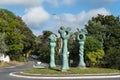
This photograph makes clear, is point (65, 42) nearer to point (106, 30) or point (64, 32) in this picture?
point (64, 32)

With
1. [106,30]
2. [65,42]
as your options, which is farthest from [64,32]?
[106,30]

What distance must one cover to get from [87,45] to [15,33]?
27399 millimetres

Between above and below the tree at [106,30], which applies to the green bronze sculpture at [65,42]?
below

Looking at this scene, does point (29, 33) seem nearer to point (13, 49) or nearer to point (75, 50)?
point (13, 49)

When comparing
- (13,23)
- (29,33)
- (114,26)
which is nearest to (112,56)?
(114,26)

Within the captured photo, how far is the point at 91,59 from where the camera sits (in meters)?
70.0

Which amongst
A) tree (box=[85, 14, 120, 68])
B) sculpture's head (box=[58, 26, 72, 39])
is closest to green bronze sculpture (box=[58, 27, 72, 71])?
sculpture's head (box=[58, 26, 72, 39])

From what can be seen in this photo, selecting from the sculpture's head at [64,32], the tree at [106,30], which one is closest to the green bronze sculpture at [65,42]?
the sculpture's head at [64,32]

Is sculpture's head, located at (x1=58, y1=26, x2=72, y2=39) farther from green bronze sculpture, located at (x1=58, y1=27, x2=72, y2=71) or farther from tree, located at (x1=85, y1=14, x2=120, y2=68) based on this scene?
tree, located at (x1=85, y1=14, x2=120, y2=68)

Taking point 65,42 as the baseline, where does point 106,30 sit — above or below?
above

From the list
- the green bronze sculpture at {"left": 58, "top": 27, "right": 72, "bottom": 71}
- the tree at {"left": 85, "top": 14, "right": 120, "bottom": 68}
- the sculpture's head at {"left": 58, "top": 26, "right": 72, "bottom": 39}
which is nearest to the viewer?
the green bronze sculpture at {"left": 58, "top": 27, "right": 72, "bottom": 71}

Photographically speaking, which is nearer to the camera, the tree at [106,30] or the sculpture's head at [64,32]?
the sculpture's head at [64,32]

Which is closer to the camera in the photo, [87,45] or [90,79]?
[90,79]

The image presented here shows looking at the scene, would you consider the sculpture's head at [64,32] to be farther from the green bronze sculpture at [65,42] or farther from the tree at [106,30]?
the tree at [106,30]
